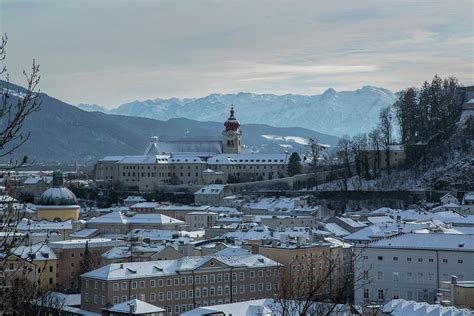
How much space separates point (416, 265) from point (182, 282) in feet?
35.6

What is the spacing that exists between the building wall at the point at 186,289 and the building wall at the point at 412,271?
4706 millimetres

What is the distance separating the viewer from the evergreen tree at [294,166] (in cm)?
9556

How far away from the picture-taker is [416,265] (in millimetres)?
41406

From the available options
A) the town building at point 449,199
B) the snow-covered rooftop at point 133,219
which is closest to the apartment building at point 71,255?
the snow-covered rooftop at point 133,219

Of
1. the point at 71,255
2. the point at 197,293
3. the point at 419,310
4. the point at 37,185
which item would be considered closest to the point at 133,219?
the point at 71,255

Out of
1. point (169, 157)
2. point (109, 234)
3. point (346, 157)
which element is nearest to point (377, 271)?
point (109, 234)

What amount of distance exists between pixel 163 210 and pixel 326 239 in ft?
93.3

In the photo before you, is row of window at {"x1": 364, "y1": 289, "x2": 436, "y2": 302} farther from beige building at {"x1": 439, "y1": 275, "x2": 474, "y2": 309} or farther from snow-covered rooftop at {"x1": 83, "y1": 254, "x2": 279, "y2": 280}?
snow-covered rooftop at {"x1": 83, "y1": 254, "x2": 279, "y2": 280}

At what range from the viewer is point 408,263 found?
41.6 m

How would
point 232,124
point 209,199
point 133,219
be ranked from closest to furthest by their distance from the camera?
1. point 133,219
2. point 209,199
3. point 232,124

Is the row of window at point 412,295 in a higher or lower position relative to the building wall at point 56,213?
lower

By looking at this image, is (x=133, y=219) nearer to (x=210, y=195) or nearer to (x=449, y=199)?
(x=210, y=195)

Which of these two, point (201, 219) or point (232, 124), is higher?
point (232, 124)

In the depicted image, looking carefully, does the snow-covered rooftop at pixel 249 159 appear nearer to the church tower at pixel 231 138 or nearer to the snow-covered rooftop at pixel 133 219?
the church tower at pixel 231 138
